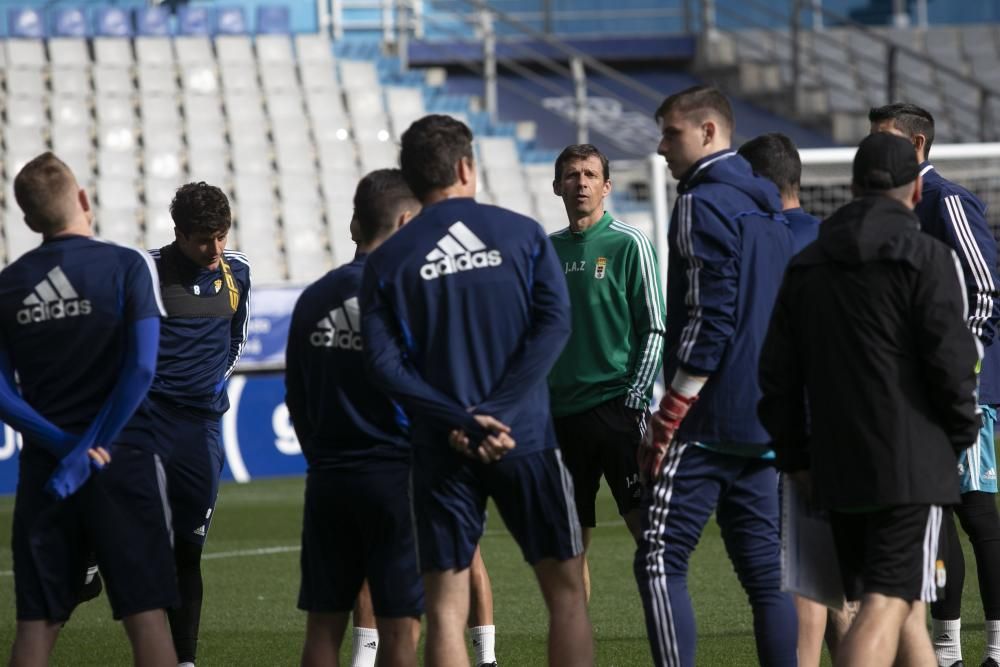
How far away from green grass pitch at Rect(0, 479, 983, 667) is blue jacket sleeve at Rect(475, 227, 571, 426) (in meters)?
2.18

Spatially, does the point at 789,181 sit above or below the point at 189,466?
above

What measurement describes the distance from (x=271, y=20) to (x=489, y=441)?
16.5 m

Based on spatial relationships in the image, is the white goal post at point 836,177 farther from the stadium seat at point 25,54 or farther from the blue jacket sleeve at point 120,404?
the stadium seat at point 25,54

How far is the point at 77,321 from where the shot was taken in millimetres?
4703

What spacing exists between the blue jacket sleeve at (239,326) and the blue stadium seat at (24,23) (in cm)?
1433

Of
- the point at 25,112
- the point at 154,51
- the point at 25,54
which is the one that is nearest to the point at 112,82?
the point at 154,51

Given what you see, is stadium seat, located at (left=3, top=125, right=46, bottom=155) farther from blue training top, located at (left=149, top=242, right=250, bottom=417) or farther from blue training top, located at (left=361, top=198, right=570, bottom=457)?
blue training top, located at (left=361, top=198, right=570, bottom=457)

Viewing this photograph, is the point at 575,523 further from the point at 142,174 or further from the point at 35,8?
the point at 35,8

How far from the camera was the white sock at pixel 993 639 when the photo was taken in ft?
19.2

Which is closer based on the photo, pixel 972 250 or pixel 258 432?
pixel 972 250

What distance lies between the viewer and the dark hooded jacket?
4.17 metres

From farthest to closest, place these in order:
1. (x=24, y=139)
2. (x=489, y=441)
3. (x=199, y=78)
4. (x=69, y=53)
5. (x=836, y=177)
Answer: (x=69, y=53)
(x=199, y=78)
(x=24, y=139)
(x=836, y=177)
(x=489, y=441)

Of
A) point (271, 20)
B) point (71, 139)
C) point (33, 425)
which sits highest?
point (271, 20)

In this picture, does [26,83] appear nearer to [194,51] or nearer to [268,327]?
[194,51]
